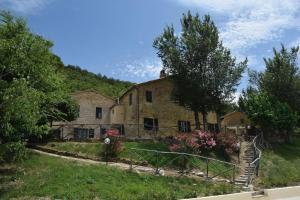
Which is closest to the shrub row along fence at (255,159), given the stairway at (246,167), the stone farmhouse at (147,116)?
the stairway at (246,167)

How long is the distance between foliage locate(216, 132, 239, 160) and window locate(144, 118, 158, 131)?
29.0 ft

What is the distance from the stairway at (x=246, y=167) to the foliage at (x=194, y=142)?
3.14 m

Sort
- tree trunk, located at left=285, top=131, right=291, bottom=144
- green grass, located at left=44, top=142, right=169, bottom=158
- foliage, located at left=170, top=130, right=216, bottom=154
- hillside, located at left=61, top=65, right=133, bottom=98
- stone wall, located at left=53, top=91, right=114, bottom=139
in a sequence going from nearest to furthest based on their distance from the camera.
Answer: green grass, located at left=44, top=142, right=169, bottom=158, foliage, located at left=170, top=130, right=216, bottom=154, tree trunk, located at left=285, top=131, right=291, bottom=144, stone wall, located at left=53, top=91, right=114, bottom=139, hillside, located at left=61, top=65, right=133, bottom=98

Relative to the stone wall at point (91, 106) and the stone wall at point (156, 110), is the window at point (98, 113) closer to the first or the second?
the stone wall at point (91, 106)

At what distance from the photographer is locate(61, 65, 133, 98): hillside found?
74344 mm

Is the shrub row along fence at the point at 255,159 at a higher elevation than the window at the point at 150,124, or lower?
lower

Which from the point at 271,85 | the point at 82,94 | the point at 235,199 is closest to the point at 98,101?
the point at 82,94

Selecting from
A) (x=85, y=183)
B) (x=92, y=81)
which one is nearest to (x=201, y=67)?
(x=85, y=183)

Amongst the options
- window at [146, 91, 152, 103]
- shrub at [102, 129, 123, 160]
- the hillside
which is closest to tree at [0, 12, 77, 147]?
shrub at [102, 129, 123, 160]

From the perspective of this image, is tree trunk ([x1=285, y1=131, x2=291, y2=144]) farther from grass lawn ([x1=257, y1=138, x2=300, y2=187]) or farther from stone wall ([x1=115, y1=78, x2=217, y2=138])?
stone wall ([x1=115, y1=78, x2=217, y2=138])

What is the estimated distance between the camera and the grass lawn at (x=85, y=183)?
1924cm

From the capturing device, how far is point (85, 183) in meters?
20.6

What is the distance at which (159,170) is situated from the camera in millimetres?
25266

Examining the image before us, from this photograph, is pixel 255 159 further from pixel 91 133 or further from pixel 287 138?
pixel 91 133
